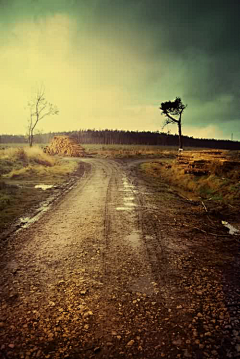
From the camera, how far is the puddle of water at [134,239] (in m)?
4.52

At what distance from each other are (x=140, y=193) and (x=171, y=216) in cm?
302

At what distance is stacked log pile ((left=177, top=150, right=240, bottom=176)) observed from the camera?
1184 cm

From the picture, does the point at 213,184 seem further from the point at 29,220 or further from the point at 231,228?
the point at 29,220

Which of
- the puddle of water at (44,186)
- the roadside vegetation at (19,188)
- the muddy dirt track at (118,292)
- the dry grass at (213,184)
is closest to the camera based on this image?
the muddy dirt track at (118,292)

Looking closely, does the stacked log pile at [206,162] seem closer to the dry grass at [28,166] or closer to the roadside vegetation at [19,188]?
the roadside vegetation at [19,188]

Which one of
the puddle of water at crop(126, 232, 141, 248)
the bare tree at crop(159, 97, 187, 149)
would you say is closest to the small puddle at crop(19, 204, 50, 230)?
the puddle of water at crop(126, 232, 141, 248)

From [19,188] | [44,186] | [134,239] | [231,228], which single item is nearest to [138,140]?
[44,186]

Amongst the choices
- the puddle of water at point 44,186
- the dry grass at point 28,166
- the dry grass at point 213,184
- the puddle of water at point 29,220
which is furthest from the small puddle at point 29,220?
the dry grass at point 28,166

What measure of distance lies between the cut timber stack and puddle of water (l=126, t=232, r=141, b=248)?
1139 inches

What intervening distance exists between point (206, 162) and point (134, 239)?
996 cm

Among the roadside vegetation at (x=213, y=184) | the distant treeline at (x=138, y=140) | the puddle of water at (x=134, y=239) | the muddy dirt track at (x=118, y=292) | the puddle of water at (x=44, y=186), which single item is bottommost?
the muddy dirt track at (x=118, y=292)

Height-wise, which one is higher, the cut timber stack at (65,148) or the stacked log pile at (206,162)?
the cut timber stack at (65,148)

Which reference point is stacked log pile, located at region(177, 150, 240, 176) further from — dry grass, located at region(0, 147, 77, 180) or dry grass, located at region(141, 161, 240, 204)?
dry grass, located at region(0, 147, 77, 180)

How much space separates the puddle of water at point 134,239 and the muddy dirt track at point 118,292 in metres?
0.02
